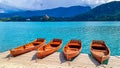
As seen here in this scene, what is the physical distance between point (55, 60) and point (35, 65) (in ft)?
9.39

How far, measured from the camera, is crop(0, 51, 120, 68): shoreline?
22.7 meters

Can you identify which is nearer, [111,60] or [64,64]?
[64,64]

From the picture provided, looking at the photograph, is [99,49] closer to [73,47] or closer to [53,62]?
[73,47]

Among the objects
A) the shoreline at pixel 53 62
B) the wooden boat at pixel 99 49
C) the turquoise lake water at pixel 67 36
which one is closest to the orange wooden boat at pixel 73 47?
the shoreline at pixel 53 62

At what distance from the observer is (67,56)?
955 inches

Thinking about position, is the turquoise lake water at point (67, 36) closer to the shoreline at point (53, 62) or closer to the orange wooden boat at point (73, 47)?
the orange wooden boat at point (73, 47)

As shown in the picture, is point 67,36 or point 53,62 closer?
point 53,62

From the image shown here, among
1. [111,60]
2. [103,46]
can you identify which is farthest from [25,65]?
[103,46]

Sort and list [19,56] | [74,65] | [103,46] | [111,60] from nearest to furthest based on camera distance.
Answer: [74,65], [111,60], [19,56], [103,46]

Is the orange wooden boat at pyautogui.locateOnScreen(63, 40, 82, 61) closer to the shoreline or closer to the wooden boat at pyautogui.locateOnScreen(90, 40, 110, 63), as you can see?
the shoreline

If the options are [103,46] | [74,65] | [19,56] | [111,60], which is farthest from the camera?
[103,46]

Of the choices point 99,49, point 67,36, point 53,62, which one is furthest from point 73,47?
point 67,36

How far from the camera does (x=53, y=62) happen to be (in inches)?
949

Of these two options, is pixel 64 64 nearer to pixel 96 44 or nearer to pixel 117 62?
pixel 117 62
